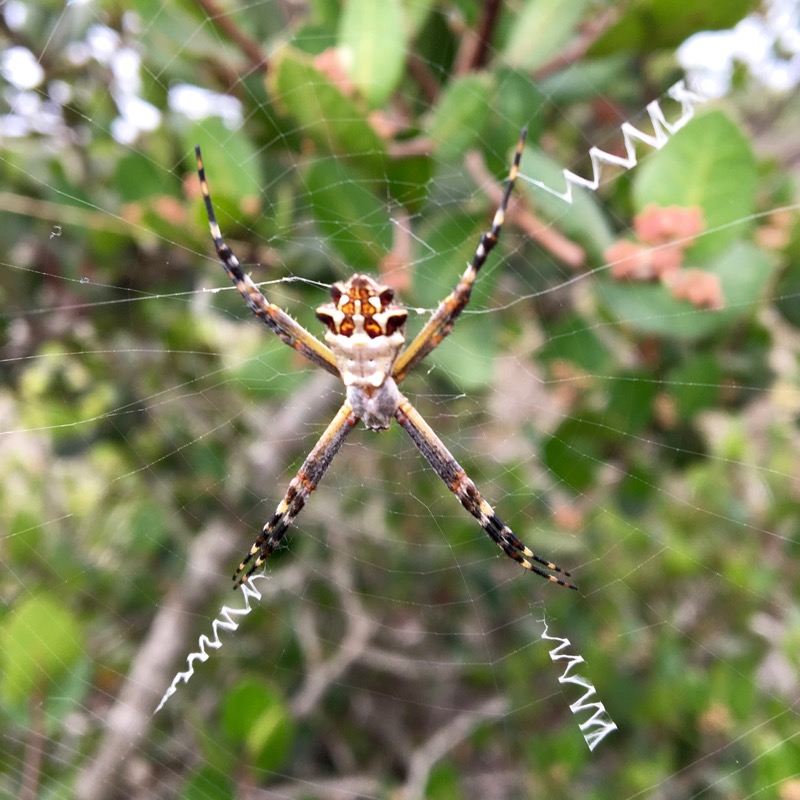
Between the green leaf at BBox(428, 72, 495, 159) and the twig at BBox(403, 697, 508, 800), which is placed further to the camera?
the twig at BBox(403, 697, 508, 800)

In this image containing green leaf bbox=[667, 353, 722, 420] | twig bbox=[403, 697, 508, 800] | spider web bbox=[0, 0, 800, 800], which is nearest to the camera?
spider web bbox=[0, 0, 800, 800]

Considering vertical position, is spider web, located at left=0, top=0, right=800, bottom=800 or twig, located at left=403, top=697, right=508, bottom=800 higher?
spider web, located at left=0, top=0, right=800, bottom=800

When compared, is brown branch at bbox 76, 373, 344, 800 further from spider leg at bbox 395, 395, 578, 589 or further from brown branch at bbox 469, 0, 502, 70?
brown branch at bbox 469, 0, 502, 70

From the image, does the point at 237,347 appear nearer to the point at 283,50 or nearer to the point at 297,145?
the point at 297,145

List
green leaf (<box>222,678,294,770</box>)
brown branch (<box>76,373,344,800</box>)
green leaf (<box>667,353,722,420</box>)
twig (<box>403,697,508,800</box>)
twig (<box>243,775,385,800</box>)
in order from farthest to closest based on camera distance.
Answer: twig (<box>403,697,508,800</box>) < brown branch (<box>76,373,344,800</box>) < twig (<box>243,775,385,800</box>) < green leaf (<box>667,353,722,420</box>) < green leaf (<box>222,678,294,770</box>)

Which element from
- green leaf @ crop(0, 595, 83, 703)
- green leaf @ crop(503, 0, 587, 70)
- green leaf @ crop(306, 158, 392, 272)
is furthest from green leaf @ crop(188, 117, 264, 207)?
green leaf @ crop(0, 595, 83, 703)

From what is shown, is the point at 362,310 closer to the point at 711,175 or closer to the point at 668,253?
the point at 668,253

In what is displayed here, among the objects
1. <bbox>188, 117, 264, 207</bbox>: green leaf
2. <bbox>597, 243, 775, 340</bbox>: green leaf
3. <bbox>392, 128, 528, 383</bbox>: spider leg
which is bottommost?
<bbox>597, 243, 775, 340</bbox>: green leaf

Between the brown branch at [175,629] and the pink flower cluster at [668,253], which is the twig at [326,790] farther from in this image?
the pink flower cluster at [668,253]
